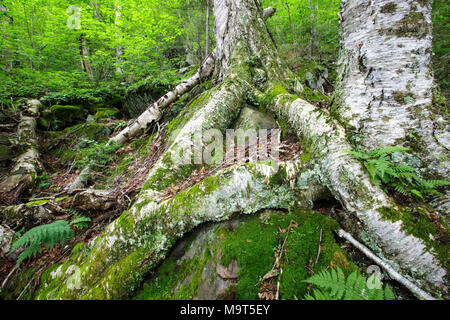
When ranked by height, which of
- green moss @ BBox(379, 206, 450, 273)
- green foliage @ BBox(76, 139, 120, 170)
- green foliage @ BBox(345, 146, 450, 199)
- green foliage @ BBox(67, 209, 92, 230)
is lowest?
green foliage @ BBox(67, 209, 92, 230)

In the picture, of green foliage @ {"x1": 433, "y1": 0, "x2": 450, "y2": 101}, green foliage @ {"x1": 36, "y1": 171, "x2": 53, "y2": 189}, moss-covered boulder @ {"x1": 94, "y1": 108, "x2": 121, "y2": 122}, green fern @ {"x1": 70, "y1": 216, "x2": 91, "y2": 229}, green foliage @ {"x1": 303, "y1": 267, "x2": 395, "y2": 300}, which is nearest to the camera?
green foliage @ {"x1": 303, "y1": 267, "x2": 395, "y2": 300}

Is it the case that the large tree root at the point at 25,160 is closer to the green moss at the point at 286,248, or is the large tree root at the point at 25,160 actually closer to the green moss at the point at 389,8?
the green moss at the point at 286,248

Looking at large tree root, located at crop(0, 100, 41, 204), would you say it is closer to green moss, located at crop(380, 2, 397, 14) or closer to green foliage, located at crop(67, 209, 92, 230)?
green foliage, located at crop(67, 209, 92, 230)

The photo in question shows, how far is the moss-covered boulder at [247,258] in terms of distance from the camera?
159cm

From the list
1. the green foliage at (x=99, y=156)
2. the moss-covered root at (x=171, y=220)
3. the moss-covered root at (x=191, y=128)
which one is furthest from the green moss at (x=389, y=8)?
the green foliage at (x=99, y=156)

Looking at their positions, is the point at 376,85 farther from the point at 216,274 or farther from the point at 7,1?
the point at 7,1

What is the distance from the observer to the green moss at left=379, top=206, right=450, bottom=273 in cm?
134

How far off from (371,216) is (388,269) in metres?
0.41

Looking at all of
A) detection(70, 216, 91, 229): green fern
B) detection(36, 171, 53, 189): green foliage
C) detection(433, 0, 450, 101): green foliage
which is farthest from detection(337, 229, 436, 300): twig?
detection(36, 171, 53, 189): green foliage

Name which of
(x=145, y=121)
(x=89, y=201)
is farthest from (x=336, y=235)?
(x=145, y=121)

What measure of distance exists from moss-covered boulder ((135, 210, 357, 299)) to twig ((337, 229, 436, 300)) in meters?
0.13

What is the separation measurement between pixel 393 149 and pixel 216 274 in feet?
6.83
